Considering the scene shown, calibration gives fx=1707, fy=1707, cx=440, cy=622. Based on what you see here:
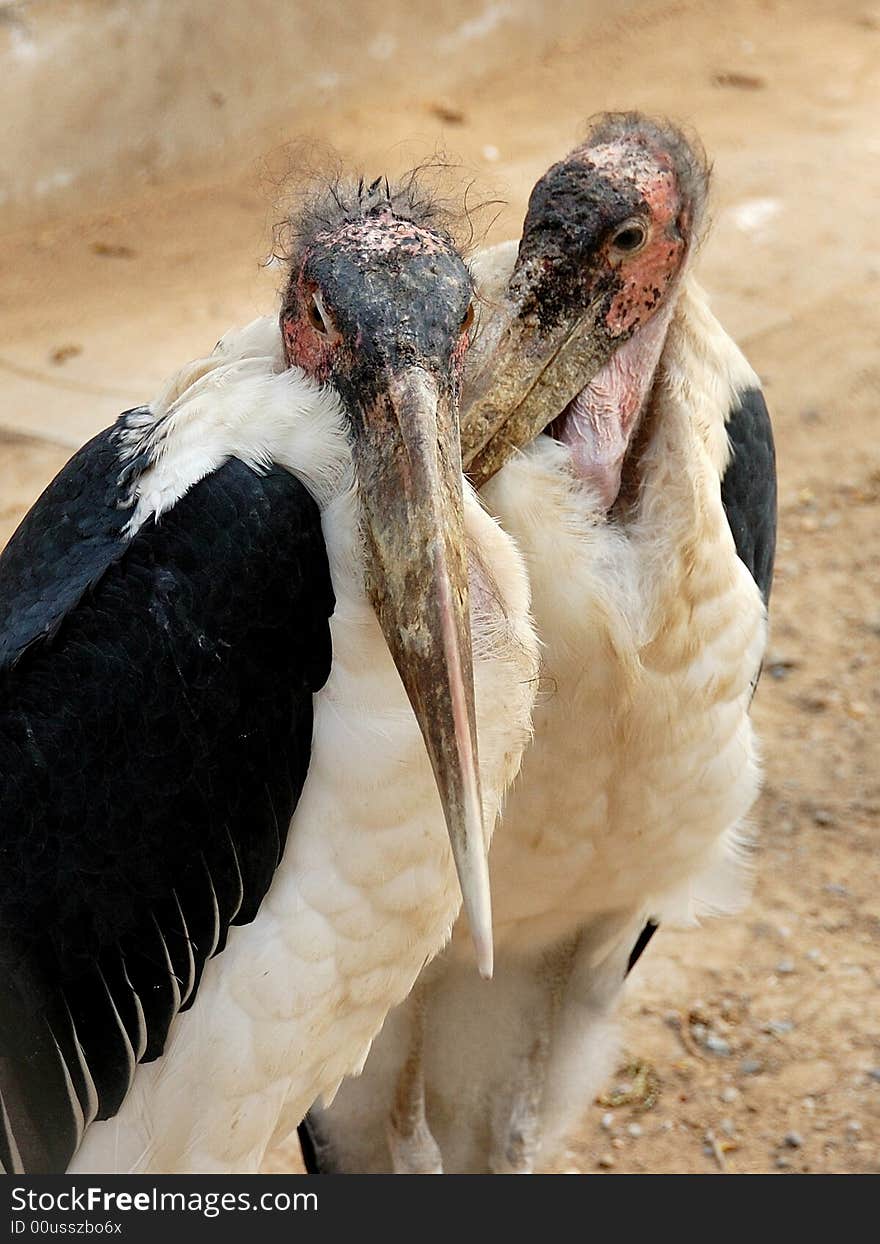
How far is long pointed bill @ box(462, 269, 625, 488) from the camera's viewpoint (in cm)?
247

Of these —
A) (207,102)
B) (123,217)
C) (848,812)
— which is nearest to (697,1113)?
(848,812)

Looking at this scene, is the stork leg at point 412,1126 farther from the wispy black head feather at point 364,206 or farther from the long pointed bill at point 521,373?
the wispy black head feather at point 364,206

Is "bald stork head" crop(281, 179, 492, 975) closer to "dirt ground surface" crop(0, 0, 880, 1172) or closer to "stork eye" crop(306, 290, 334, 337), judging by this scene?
"stork eye" crop(306, 290, 334, 337)

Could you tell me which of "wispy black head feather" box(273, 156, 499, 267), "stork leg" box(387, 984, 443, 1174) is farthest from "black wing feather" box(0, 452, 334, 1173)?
"stork leg" box(387, 984, 443, 1174)

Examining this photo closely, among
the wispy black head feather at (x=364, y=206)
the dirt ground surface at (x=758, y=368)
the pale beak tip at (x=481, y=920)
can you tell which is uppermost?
the wispy black head feather at (x=364, y=206)

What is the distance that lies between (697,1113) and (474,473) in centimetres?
175

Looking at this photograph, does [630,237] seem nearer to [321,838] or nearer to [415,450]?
[415,450]

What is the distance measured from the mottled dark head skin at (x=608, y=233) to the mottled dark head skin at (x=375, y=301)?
33 cm

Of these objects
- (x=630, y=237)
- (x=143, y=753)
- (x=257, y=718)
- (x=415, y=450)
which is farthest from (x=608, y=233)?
(x=143, y=753)

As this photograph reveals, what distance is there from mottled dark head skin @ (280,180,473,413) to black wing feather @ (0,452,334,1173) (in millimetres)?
185

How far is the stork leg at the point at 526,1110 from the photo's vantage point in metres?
3.49

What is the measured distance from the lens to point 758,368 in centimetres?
592

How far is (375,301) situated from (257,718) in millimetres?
547

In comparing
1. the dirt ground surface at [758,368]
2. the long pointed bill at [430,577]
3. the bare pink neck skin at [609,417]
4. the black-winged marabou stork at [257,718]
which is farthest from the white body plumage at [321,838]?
Result: the dirt ground surface at [758,368]
